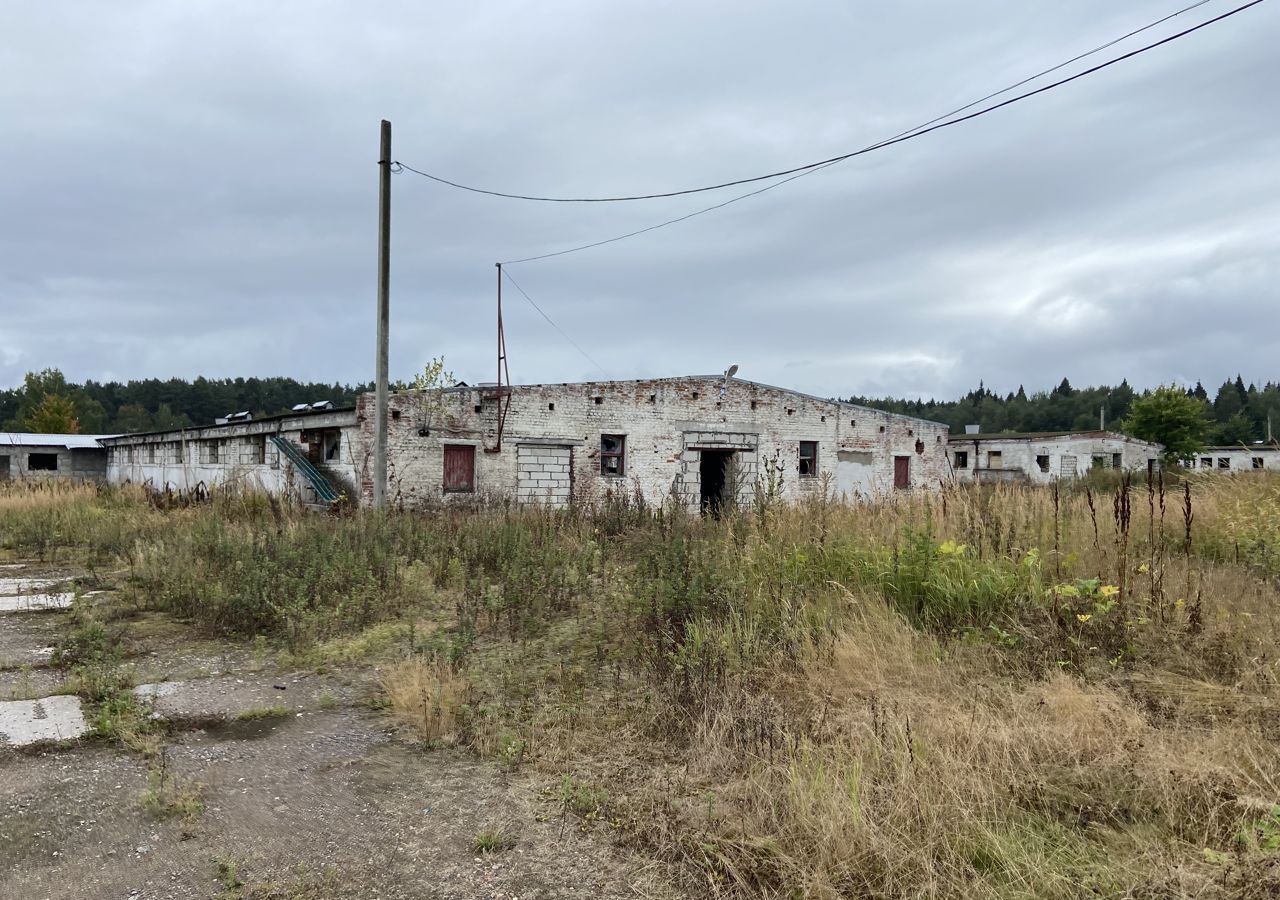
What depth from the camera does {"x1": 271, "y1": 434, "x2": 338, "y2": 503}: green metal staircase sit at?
15.2 m

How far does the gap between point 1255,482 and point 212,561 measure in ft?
36.3

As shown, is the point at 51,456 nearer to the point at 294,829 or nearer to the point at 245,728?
the point at 245,728

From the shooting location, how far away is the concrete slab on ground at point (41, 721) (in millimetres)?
3971

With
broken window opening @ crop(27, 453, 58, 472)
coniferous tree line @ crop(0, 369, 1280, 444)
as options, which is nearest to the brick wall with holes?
broken window opening @ crop(27, 453, 58, 472)

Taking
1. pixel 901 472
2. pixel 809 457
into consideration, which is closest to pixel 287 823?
pixel 809 457

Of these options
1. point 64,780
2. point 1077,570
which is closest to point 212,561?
point 64,780

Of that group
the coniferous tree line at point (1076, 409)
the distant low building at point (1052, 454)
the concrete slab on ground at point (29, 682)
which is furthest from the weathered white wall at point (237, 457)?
the coniferous tree line at point (1076, 409)

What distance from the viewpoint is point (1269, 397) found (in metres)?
84.9

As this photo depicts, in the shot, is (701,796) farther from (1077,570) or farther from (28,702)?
(28,702)

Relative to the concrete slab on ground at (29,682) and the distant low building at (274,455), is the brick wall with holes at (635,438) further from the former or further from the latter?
the concrete slab on ground at (29,682)

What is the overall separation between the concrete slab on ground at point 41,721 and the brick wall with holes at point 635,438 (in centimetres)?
1010

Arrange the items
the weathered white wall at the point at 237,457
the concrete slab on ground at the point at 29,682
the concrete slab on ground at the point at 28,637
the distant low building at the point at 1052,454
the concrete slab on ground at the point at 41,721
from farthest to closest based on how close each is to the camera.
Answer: the distant low building at the point at 1052,454, the weathered white wall at the point at 237,457, the concrete slab on ground at the point at 28,637, the concrete slab on ground at the point at 29,682, the concrete slab on ground at the point at 41,721

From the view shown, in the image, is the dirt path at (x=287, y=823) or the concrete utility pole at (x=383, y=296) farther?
the concrete utility pole at (x=383, y=296)

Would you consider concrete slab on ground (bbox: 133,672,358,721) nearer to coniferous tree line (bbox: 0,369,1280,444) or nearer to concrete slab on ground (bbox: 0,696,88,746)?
concrete slab on ground (bbox: 0,696,88,746)
